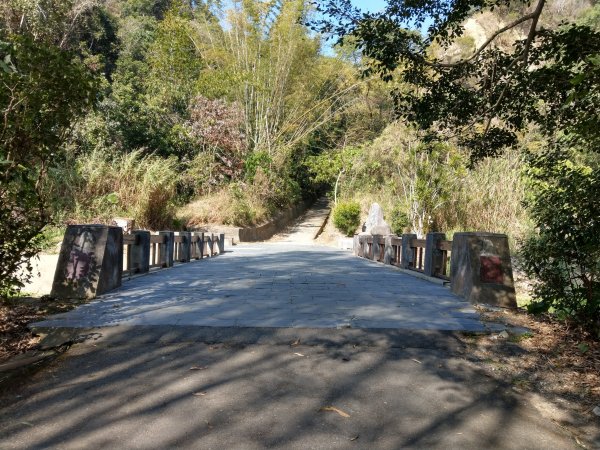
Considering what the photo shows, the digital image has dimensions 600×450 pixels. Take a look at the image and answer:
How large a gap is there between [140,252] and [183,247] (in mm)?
3581

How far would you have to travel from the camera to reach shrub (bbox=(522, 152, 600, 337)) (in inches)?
188

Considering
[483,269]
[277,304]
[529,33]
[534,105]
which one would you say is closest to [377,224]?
[534,105]

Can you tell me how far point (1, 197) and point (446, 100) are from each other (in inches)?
192

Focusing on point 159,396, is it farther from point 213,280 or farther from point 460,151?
point 460,151

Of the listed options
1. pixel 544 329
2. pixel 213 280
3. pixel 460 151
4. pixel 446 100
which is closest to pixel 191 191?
pixel 460 151

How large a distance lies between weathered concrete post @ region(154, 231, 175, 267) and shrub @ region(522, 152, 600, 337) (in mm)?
6726

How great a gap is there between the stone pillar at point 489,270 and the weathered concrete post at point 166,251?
5947 mm

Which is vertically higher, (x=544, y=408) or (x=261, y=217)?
(x=261, y=217)

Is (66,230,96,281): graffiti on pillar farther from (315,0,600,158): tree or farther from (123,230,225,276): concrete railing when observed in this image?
(315,0,600,158): tree

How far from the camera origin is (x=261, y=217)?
25219 millimetres

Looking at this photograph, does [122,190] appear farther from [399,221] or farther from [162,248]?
[399,221]

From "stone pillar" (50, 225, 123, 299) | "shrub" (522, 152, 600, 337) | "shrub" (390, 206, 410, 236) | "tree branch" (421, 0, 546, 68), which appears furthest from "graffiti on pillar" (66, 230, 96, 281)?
"shrub" (390, 206, 410, 236)

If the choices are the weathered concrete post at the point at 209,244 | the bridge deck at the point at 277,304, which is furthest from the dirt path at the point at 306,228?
the bridge deck at the point at 277,304

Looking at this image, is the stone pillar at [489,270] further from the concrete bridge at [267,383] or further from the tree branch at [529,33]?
the tree branch at [529,33]
